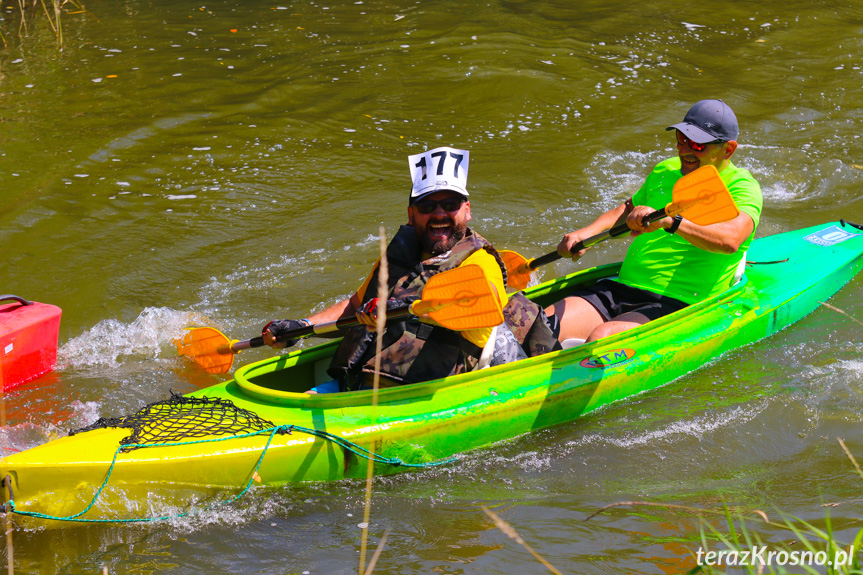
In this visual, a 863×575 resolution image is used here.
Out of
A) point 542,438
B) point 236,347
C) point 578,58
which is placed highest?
point 578,58

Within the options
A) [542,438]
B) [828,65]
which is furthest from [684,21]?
[542,438]

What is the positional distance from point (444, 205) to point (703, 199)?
134cm

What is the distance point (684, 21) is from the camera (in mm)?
10664

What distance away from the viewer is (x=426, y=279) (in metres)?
3.51

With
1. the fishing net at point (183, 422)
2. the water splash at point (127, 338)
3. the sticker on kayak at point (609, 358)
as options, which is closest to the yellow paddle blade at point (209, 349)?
the water splash at point (127, 338)

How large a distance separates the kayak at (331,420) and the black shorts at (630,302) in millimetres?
128

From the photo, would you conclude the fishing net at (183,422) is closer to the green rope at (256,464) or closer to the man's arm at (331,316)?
the green rope at (256,464)

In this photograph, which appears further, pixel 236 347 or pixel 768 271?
pixel 768 271

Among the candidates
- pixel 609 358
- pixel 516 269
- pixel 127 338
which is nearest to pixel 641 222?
pixel 609 358

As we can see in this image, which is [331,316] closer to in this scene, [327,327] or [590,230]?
[327,327]

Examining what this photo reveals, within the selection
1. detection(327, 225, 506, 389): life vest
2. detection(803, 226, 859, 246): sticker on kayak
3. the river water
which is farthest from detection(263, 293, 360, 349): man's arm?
detection(803, 226, 859, 246): sticker on kayak

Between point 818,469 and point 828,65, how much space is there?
744 cm

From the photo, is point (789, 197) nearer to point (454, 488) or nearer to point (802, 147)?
point (802, 147)

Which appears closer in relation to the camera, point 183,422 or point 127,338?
point 183,422
